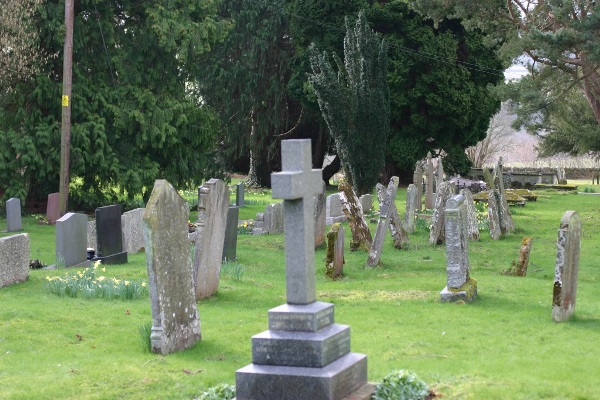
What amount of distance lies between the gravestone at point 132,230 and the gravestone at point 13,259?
4141 millimetres

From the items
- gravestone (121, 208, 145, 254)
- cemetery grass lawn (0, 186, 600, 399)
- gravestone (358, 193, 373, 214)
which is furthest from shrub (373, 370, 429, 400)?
gravestone (358, 193, 373, 214)

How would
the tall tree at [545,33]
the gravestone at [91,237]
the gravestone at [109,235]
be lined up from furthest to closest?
the tall tree at [545,33]
the gravestone at [91,237]
the gravestone at [109,235]

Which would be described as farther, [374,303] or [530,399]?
[374,303]

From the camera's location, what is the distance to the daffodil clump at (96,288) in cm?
1262

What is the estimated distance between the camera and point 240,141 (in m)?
43.7

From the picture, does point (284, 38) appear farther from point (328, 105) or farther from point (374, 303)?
point (374, 303)

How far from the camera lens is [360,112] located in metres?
31.2

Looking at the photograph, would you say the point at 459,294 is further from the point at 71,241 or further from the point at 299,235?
the point at 71,241

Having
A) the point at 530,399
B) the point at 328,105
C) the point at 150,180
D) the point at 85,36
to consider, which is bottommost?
the point at 530,399

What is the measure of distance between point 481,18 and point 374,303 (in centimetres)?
1883

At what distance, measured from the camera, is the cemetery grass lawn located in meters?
8.20

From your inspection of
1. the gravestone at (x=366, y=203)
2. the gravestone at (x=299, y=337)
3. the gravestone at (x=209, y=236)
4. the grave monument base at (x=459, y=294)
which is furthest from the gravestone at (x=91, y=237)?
the gravestone at (x=299, y=337)

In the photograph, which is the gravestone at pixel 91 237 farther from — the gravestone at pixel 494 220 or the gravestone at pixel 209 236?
the gravestone at pixel 494 220

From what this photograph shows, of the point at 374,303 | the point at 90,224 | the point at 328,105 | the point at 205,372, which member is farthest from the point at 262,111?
the point at 205,372
